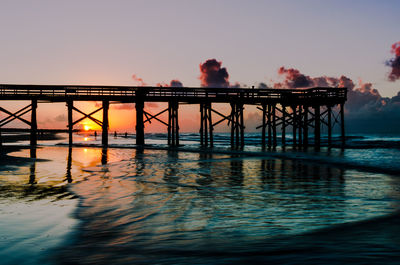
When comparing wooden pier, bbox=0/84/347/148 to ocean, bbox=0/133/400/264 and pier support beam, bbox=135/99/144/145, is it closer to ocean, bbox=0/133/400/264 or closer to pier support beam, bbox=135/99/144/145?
pier support beam, bbox=135/99/144/145

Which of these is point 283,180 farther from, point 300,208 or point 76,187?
point 76,187

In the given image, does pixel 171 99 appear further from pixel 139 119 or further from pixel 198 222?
pixel 198 222

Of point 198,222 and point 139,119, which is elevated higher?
point 139,119

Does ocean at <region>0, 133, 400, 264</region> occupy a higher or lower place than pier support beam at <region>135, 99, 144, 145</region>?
lower

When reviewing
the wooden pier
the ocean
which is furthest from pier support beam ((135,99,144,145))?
the ocean

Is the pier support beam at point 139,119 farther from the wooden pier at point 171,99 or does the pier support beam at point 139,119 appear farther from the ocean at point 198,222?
the ocean at point 198,222

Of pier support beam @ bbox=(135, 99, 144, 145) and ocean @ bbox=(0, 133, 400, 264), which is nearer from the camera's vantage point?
ocean @ bbox=(0, 133, 400, 264)

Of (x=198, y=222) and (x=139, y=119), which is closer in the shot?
(x=198, y=222)

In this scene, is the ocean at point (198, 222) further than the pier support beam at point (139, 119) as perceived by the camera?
No

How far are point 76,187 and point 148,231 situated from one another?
178 inches

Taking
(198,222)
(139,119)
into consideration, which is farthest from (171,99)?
(198,222)

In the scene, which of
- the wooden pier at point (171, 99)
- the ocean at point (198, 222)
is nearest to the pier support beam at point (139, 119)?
the wooden pier at point (171, 99)

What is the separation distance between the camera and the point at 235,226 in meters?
5.27

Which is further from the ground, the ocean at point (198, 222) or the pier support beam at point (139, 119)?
the pier support beam at point (139, 119)
